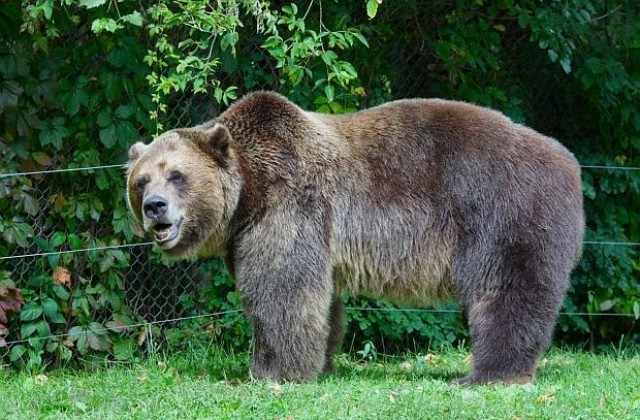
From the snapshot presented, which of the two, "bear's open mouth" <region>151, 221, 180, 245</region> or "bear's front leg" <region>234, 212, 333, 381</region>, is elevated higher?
"bear's open mouth" <region>151, 221, 180, 245</region>

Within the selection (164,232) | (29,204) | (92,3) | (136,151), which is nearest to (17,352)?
(29,204)

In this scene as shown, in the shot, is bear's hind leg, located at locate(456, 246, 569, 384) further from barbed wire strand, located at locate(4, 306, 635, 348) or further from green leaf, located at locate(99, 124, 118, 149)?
green leaf, located at locate(99, 124, 118, 149)

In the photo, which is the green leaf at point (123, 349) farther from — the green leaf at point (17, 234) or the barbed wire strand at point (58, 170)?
the barbed wire strand at point (58, 170)

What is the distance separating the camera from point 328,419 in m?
5.62

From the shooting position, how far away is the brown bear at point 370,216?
6.85 metres

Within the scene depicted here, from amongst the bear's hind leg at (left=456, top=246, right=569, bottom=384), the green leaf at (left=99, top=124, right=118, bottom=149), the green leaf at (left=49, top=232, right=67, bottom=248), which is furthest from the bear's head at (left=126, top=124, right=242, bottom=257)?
the bear's hind leg at (left=456, top=246, right=569, bottom=384)

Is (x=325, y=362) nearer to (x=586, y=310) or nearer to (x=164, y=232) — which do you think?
(x=164, y=232)

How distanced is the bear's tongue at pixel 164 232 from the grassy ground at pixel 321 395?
0.86 m

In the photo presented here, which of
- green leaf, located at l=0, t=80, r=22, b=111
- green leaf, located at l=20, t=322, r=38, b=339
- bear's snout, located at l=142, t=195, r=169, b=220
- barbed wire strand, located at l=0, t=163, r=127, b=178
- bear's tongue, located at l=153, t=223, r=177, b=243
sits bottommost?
green leaf, located at l=20, t=322, r=38, b=339

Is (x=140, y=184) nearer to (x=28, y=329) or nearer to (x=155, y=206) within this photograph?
(x=155, y=206)

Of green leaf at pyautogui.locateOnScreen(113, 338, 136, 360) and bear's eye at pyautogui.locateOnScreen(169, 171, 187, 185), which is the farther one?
green leaf at pyautogui.locateOnScreen(113, 338, 136, 360)

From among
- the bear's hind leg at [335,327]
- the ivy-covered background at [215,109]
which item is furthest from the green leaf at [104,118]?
the bear's hind leg at [335,327]

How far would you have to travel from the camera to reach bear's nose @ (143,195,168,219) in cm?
667

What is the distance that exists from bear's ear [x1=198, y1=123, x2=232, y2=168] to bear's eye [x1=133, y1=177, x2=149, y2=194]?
16.3 inches
